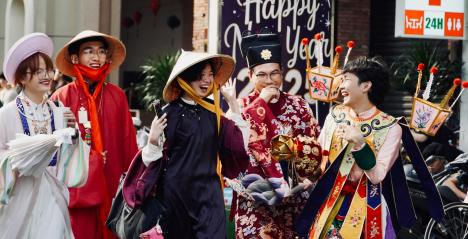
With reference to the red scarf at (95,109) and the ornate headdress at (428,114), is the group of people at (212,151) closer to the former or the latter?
the red scarf at (95,109)

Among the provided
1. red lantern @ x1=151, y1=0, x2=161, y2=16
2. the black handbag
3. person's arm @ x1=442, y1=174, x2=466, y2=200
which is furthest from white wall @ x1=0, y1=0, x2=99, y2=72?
the black handbag

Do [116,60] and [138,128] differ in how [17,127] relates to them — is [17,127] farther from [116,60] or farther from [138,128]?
[138,128]

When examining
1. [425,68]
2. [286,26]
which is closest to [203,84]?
[286,26]

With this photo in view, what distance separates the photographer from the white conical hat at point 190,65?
23.6ft

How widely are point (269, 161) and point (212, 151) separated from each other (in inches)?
30.1

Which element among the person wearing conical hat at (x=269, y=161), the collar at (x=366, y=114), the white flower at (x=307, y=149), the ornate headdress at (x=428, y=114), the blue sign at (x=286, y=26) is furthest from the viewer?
the blue sign at (x=286, y=26)

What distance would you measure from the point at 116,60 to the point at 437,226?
3.74 m

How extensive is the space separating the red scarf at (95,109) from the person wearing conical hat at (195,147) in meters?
1.27

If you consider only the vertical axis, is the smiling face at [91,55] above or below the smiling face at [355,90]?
above

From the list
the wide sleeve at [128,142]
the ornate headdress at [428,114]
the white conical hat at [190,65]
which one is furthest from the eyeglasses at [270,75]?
the wide sleeve at [128,142]

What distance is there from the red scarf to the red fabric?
2 centimetres

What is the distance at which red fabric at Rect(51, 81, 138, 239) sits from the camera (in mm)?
8320

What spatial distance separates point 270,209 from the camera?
802cm

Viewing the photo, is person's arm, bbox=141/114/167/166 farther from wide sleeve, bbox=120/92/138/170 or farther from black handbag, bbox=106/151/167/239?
wide sleeve, bbox=120/92/138/170
